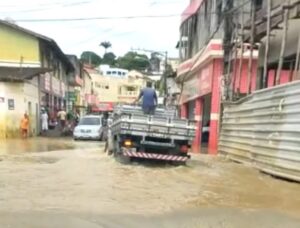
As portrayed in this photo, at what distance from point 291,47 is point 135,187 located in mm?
8138

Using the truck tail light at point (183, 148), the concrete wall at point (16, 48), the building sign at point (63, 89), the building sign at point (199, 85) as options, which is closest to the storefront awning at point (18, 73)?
the concrete wall at point (16, 48)

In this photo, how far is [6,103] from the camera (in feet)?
112

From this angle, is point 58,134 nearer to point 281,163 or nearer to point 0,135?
point 0,135

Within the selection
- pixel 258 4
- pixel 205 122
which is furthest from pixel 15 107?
pixel 258 4

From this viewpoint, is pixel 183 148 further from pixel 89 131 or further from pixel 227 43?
pixel 89 131

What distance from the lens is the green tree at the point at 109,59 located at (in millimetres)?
131950

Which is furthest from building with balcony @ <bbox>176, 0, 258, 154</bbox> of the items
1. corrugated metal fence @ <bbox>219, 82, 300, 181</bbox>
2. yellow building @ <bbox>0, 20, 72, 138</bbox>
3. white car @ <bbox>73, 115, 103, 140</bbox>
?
yellow building @ <bbox>0, 20, 72, 138</bbox>

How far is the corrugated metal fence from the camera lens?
1393 cm

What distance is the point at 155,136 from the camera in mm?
17109

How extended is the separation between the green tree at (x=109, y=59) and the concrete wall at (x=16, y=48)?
303ft

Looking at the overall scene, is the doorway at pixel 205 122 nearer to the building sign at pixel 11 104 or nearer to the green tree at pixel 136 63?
the building sign at pixel 11 104

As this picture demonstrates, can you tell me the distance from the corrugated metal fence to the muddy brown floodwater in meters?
0.43

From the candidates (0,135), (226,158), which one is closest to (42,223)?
(226,158)

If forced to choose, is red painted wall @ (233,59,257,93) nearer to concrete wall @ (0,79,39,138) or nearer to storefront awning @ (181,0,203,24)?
storefront awning @ (181,0,203,24)
